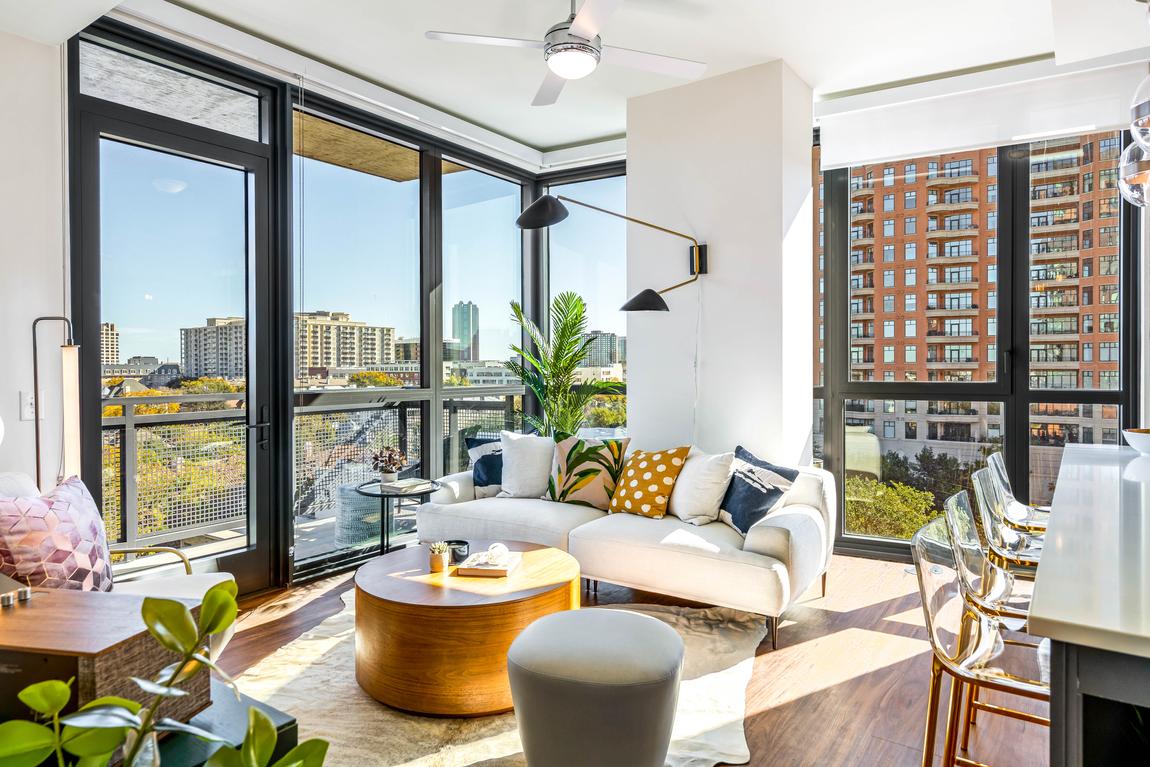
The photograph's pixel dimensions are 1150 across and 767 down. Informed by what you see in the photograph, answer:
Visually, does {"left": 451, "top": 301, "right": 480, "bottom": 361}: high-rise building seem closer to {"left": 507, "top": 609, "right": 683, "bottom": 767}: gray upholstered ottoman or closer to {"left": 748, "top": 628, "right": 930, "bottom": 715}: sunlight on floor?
{"left": 748, "top": 628, "right": 930, "bottom": 715}: sunlight on floor

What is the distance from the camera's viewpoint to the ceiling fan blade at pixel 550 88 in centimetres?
309

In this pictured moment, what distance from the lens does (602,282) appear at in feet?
17.7

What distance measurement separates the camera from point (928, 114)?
4.16 m

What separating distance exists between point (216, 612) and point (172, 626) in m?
0.03

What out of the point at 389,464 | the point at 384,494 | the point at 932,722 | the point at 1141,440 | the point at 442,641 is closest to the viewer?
the point at 932,722

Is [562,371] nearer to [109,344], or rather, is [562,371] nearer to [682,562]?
[682,562]

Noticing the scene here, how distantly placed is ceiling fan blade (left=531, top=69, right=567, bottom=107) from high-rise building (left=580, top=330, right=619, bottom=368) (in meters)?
2.26

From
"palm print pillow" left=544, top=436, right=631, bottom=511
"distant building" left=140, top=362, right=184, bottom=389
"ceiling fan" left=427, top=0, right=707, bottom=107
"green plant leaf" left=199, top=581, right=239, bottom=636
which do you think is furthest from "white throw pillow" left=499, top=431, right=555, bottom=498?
"green plant leaf" left=199, top=581, right=239, bottom=636

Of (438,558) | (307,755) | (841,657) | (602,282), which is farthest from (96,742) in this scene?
(602,282)

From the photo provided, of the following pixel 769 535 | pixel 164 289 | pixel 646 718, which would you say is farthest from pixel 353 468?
pixel 646 718

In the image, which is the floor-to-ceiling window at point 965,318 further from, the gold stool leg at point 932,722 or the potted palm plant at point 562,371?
the gold stool leg at point 932,722

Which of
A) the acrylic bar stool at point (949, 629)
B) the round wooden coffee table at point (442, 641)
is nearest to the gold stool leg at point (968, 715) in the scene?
the acrylic bar stool at point (949, 629)

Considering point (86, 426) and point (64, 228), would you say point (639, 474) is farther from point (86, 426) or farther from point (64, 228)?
point (64, 228)

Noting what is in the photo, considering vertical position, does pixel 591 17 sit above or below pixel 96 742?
above
